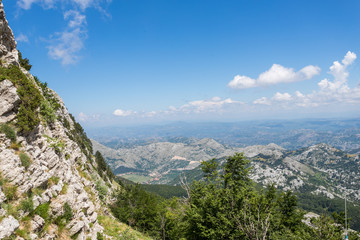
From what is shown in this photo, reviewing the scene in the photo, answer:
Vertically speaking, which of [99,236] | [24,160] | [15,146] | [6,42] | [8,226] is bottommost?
[99,236]

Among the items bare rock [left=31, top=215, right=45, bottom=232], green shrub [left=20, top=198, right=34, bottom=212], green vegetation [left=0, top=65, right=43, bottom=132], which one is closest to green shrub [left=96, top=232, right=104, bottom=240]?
bare rock [left=31, top=215, right=45, bottom=232]

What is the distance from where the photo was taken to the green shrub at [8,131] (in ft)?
45.0

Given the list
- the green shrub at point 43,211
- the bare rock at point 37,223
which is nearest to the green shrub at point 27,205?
the green shrub at point 43,211

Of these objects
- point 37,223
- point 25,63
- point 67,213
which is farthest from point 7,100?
point 25,63

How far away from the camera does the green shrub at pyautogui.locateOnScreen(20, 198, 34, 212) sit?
11.3 m

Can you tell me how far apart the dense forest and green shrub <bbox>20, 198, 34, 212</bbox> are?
20211 millimetres

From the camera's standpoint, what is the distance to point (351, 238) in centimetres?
3127

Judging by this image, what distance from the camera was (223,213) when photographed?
2648cm

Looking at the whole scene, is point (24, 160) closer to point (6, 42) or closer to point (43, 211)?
point (43, 211)

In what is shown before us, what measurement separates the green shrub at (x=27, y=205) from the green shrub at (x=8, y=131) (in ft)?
19.0

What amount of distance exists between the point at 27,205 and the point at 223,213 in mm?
23981

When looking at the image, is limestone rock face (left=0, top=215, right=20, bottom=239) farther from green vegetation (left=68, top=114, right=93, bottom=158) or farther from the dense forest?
green vegetation (left=68, top=114, right=93, bottom=158)

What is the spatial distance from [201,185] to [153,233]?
46.7 ft

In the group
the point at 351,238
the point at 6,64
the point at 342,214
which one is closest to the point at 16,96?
the point at 6,64
